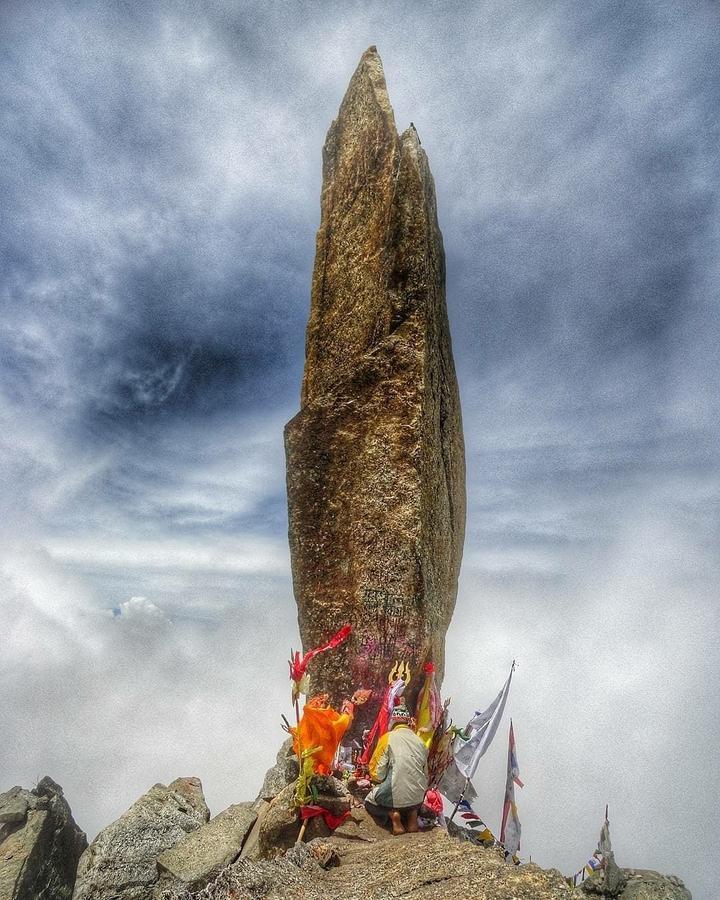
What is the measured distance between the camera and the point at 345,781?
9.05 meters

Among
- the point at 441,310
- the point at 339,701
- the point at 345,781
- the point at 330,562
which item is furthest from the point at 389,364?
the point at 345,781

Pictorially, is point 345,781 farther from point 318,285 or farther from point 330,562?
point 318,285

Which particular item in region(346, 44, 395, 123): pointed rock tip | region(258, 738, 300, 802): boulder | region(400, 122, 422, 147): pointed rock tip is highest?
region(346, 44, 395, 123): pointed rock tip

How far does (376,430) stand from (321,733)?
5.99 m

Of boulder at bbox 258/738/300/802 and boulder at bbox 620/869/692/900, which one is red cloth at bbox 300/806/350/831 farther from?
boulder at bbox 620/869/692/900

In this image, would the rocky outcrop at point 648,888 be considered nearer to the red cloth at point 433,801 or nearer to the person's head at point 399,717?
the red cloth at point 433,801

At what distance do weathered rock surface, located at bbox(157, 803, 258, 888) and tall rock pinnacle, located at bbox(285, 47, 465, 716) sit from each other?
273 centimetres

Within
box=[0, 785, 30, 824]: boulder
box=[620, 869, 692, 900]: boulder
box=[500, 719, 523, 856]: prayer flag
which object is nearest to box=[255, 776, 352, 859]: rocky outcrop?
box=[500, 719, 523, 856]: prayer flag

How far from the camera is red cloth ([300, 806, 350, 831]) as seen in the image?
769cm

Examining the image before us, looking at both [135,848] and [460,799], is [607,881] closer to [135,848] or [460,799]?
[460,799]

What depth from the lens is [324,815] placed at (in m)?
7.82

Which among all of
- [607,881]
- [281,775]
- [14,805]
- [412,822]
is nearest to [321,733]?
[412,822]

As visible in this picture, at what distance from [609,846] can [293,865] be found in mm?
9121

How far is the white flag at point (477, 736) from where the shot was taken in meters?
11.7
